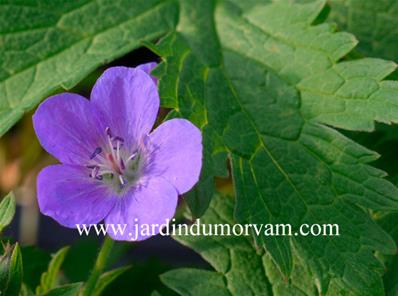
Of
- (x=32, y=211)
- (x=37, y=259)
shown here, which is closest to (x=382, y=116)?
(x=37, y=259)

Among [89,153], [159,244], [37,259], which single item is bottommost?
[159,244]

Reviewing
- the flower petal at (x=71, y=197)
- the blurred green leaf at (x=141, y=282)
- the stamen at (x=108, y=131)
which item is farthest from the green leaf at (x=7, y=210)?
the blurred green leaf at (x=141, y=282)

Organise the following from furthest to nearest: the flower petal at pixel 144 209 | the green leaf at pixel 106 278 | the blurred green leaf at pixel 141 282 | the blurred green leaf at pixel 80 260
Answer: the blurred green leaf at pixel 80 260, the blurred green leaf at pixel 141 282, the green leaf at pixel 106 278, the flower petal at pixel 144 209

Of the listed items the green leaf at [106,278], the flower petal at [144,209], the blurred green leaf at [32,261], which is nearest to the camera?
the flower petal at [144,209]

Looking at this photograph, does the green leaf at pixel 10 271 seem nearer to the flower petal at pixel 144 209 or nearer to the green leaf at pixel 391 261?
the flower petal at pixel 144 209

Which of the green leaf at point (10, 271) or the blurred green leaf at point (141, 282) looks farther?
the blurred green leaf at point (141, 282)

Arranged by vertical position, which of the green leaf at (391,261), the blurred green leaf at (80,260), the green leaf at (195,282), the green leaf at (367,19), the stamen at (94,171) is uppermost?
the green leaf at (367,19)

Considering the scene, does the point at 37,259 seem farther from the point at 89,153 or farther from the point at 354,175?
the point at 354,175

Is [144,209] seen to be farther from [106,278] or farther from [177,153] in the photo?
[106,278]
